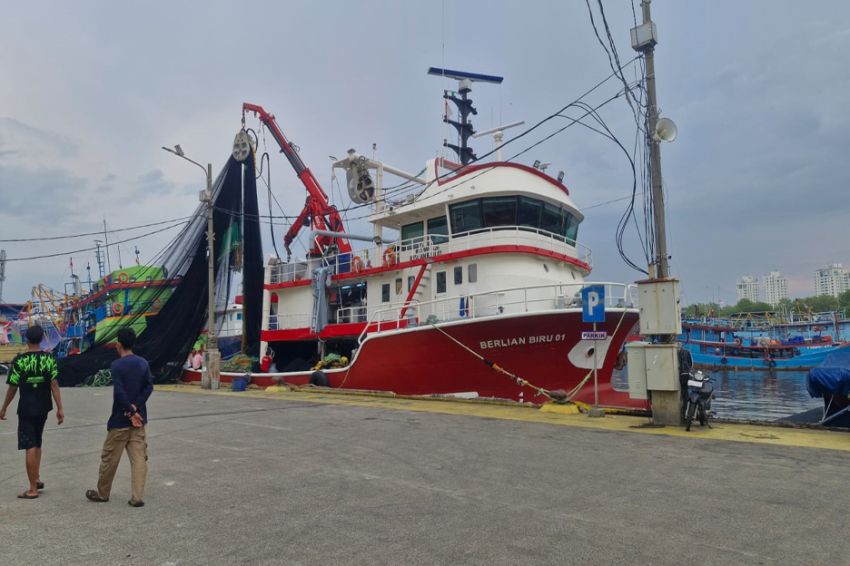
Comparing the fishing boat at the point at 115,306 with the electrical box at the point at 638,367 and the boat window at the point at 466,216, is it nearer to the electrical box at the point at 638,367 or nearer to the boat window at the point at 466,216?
the boat window at the point at 466,216

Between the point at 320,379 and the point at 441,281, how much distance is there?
481 centimetres

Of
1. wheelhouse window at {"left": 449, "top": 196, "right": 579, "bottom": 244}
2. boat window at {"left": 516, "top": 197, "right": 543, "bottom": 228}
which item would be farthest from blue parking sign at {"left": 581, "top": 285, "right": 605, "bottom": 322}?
boat window at {"left": 516, "top": 197, "right": 543, "bottom": 228}

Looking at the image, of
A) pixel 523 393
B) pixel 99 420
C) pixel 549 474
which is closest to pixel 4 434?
pixel 99 420

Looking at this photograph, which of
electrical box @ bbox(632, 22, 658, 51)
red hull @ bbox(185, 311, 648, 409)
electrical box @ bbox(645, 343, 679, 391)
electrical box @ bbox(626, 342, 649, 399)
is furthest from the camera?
red hull @ bbox(185, 311, 648, 409)

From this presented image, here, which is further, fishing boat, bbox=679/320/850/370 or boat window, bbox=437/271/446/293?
fishing boat, bbox=679/320/850/370

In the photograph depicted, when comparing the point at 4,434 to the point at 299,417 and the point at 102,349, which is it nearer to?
the point at 299,417

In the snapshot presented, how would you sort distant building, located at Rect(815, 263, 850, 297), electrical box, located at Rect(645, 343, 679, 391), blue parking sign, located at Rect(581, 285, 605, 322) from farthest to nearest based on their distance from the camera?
distant building, located at Rect(815, 263, 850, 297) < blue parking sign, located at Rect(581, 285, 605, 322) < electrical box, located at Rect(645, 343, 679, 391)

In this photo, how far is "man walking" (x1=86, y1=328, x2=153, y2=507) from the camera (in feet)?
16.3

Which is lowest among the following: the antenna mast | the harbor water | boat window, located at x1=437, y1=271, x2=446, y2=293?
the harbor water

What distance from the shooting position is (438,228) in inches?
699

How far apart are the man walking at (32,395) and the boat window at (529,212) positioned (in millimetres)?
12839

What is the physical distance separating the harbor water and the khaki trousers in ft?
42.0

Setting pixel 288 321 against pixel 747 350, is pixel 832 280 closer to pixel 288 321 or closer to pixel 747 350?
pixel 747 350

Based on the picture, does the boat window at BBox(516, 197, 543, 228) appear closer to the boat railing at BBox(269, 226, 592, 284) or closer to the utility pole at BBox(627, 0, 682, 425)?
the boat railing at BBox(269, 226, 592, 284)
